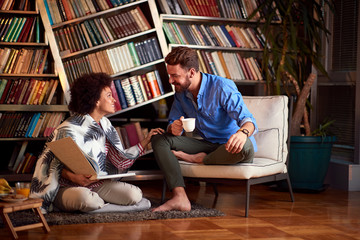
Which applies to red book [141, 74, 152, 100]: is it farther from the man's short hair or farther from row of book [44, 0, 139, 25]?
the man's short hair

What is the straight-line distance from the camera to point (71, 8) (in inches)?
178

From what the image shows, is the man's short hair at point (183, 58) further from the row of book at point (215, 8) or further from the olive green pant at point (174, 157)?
the row of book at point (215, 8)

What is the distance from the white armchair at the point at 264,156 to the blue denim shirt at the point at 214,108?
0.68 feet

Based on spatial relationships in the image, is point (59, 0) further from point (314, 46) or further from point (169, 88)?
point (314, 46)

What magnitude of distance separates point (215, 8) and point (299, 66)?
0.91 metres

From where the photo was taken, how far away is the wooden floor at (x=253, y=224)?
2838mm

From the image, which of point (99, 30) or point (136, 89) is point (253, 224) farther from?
point (99, 30)

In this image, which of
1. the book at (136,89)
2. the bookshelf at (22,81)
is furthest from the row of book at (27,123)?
the book at (136,89)

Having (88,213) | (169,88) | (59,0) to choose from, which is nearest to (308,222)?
(88,213)

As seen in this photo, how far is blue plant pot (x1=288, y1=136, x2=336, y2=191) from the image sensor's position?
4465 mm

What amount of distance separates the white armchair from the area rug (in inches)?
9.8

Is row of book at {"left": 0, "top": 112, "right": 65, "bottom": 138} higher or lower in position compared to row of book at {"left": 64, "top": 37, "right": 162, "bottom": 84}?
lower

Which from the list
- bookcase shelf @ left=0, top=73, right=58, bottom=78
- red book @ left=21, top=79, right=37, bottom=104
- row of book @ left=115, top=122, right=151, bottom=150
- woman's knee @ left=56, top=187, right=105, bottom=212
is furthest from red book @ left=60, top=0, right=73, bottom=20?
woman's knee @ left=56, top=187, right=105, bottom=212

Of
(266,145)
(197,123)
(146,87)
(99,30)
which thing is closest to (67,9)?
(99,30)
